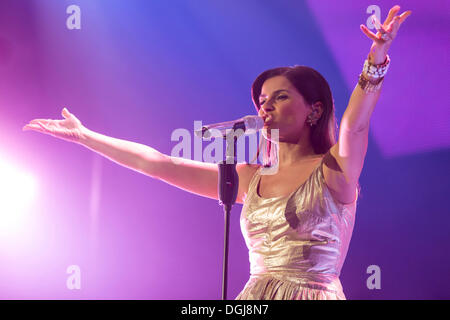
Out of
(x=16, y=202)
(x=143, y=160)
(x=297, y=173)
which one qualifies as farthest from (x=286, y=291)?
(x=16, y=202)

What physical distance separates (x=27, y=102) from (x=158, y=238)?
1.03 m

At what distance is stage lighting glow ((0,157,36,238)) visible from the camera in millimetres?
2652

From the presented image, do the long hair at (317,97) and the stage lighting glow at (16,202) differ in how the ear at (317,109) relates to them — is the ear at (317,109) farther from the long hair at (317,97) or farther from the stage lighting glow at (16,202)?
the stage lighting glow at (16,202)

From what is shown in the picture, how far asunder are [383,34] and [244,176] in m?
0.82

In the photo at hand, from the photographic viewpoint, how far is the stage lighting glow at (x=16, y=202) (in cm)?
265

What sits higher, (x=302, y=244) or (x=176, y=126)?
(x=176, y=126)

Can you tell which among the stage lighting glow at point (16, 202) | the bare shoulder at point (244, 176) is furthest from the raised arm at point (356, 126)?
the stage lighting glow at point (16, 202)

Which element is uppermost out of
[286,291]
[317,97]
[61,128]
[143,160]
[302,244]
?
[317,97]

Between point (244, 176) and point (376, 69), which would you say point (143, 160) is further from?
point (376, 69)

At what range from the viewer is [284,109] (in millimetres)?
1794

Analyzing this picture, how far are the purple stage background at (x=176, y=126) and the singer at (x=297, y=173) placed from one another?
0.57 metres

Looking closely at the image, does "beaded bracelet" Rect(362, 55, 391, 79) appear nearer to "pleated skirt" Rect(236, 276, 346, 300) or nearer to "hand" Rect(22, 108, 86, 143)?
"pleated skirt" Rect(236, 276, 346, 300)

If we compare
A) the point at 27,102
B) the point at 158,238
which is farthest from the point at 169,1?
the point at 158,238

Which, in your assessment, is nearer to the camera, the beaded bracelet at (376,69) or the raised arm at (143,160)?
the beaded bracelet at (376,69)
